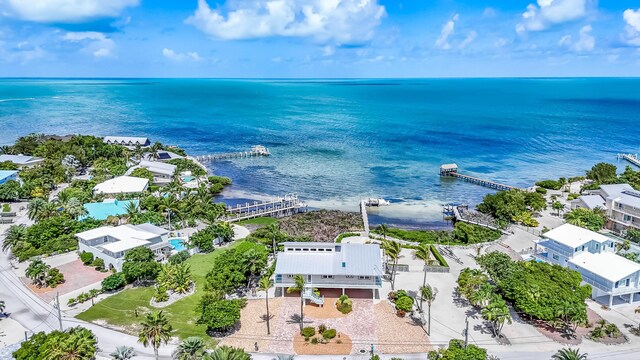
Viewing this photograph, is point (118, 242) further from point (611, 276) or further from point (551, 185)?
point (551, 185)

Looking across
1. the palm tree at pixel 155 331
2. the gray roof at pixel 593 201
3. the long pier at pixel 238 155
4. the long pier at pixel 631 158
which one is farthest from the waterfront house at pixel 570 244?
the long pier at pixel 238 155

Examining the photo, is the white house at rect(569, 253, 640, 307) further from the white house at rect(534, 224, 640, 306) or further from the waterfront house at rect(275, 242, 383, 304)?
the waterfront house at rect(275, 242, 383, 304)

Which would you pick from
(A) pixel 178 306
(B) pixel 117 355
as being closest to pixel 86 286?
(A) pixel 178 306

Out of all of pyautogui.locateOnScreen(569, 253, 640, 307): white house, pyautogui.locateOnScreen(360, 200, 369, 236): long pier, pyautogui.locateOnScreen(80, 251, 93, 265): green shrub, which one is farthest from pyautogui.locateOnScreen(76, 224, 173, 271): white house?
pyautogui.locateOnScreen(569, 253, 640, 307): white house

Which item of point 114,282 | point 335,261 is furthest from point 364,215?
point 114,282

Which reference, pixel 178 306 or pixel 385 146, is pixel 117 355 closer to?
pixel 178 306

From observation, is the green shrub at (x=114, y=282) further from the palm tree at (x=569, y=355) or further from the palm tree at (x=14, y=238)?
the palm tree at (x=569, y=355)
